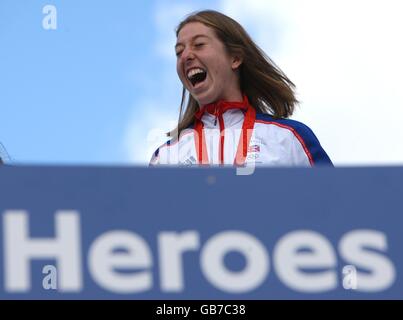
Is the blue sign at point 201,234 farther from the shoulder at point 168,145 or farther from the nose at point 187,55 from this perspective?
the nose at point 187,55

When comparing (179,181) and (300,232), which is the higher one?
(179,181)

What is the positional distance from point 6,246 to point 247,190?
60 cm

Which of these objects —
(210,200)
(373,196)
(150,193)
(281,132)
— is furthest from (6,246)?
(281,132)

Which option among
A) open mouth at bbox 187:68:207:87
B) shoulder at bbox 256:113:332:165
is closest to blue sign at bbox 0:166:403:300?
shoulder at bbox 256:113:332:165

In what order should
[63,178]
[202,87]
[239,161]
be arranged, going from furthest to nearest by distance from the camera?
[202,87]
[239,161]
[63,178]

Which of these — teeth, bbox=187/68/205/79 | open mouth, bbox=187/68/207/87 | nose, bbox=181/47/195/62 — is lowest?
open mouth, bbox=187/68/207/87

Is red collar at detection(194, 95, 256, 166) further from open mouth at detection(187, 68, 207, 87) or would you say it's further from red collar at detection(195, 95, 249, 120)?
open mouth at detection(187, 68, 207, 87)

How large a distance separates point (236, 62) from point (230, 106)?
0.90 ft

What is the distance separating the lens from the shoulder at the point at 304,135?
3262 mm

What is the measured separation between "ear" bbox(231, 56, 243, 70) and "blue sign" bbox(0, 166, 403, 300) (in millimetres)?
1679

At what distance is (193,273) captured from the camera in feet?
6.53

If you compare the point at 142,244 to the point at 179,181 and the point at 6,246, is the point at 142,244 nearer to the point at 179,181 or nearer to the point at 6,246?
the point at 179,181

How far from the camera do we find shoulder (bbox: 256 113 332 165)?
10.7ft
